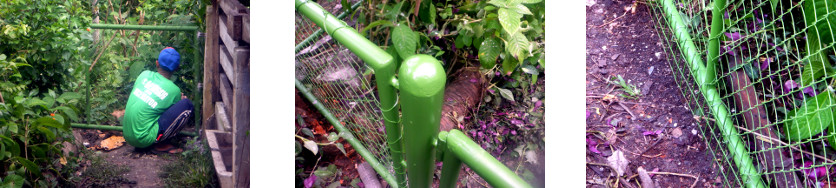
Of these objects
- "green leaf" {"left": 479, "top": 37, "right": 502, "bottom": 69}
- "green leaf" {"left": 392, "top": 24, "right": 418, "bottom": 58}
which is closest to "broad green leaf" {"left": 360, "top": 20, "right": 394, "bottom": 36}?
"green leaf" {"left": 392, "top": 24, "right": 418, "bottom": 58}

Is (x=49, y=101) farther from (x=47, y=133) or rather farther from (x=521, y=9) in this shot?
(x=521, y=9)

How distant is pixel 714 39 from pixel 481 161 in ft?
3.75

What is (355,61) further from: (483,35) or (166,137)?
(166,137)

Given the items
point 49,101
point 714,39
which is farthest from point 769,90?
point 49,101

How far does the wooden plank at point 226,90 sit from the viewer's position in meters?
1.19

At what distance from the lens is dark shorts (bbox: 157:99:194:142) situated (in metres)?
1.28

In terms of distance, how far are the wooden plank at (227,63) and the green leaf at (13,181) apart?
0.60m

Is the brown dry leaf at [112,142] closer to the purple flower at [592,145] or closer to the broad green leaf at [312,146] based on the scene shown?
the broad green leaf at [312,146]

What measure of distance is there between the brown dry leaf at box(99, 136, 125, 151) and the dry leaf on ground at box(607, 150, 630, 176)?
1352 millimetres

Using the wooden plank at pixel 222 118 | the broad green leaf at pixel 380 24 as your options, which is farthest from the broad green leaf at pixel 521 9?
the wooden plank at pixel 222 118

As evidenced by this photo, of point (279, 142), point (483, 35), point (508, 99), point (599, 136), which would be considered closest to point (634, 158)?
point (599, 136)

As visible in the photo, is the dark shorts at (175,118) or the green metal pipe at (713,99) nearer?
the dark shorts at (175,118)

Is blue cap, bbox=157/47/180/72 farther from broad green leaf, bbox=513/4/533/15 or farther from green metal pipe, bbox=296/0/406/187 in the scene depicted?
broad green leaf, bbox=513/4/533/15

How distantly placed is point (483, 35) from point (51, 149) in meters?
1.10
